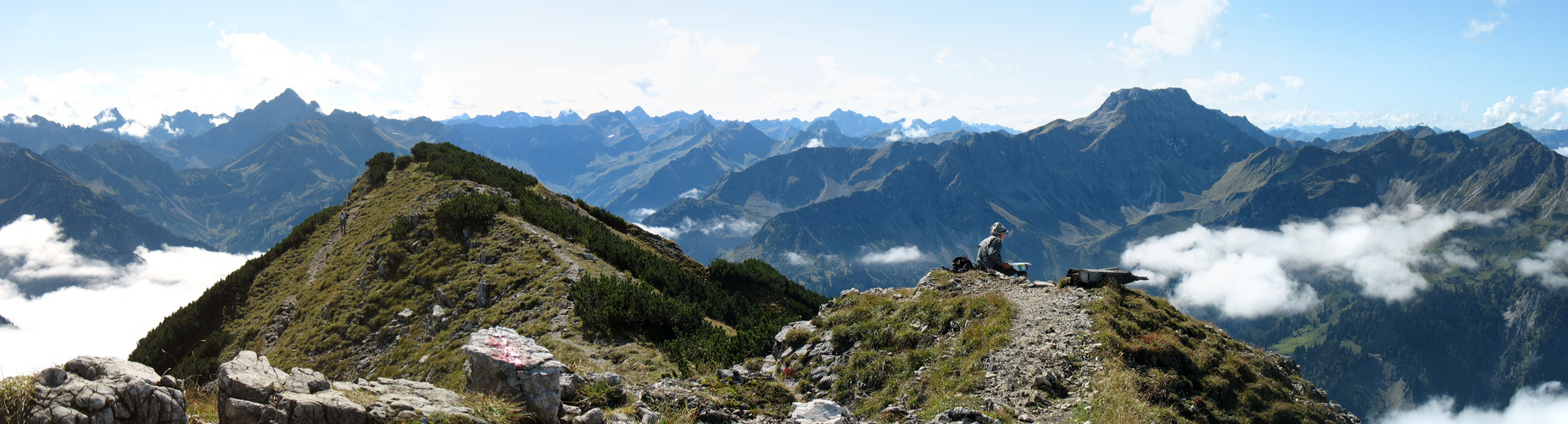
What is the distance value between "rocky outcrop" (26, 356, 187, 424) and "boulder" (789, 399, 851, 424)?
10.4 m

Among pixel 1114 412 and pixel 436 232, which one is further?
pixel 436 232

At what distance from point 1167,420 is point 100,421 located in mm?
18852

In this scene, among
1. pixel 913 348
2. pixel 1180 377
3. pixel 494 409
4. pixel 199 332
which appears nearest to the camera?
pixel 494 409

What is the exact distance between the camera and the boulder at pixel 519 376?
11.3 metres

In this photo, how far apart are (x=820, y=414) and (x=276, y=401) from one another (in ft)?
31.5

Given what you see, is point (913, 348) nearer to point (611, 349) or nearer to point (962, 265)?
point (962, 265)

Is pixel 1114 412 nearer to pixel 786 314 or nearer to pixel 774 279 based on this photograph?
pixel 786 314

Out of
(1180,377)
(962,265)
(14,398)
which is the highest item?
(962,265)

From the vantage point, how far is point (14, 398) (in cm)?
877

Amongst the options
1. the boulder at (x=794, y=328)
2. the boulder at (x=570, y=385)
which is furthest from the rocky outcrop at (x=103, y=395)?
the boulder at (x=794, y=328)

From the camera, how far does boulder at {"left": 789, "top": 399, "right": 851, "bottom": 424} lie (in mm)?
12352

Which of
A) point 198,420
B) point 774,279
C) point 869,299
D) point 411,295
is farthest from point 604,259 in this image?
point 198,420

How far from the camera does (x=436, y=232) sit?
38.0 metres

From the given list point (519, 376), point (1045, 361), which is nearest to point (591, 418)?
point (519, 376)
